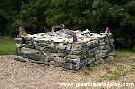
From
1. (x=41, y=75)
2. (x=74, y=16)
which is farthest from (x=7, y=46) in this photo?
(x=41, y=75)

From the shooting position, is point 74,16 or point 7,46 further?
point 74,16

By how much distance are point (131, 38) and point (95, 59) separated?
4193 millimetres

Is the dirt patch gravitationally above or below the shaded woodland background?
below

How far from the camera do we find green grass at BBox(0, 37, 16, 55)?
17.9 metres

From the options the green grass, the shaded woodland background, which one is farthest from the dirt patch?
the shaded woodland background

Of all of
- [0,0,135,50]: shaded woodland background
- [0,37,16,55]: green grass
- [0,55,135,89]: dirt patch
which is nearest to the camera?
[0,55,135,89]: dirt patch

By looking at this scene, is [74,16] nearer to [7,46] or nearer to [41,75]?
[7,46]

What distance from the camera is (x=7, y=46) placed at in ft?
65.6

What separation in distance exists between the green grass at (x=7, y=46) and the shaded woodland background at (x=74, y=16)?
3.13ft

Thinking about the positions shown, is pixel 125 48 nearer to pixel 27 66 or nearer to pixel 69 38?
pixel 69 38

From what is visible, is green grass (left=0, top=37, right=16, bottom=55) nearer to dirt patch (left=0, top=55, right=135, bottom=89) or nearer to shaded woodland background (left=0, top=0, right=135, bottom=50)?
shaded woodland background (left=0, top=0, right=135, bottom=50)

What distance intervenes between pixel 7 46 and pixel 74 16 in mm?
3804

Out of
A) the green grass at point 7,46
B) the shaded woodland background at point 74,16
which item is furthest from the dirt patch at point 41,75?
the shaded woodland background at point 74,16

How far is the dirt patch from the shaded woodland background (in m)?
3.97
